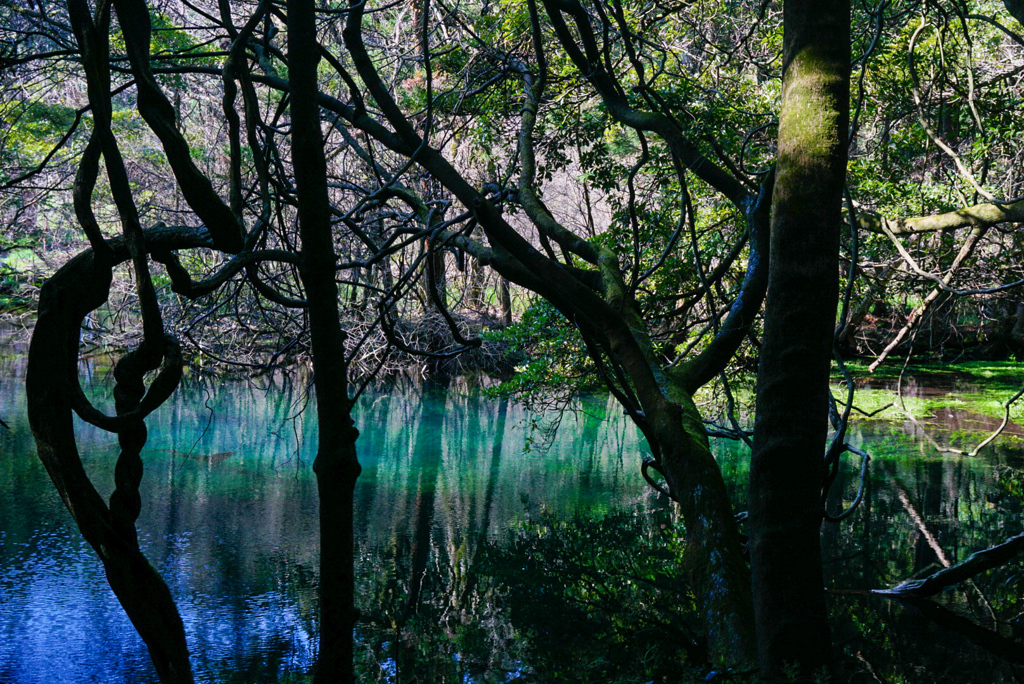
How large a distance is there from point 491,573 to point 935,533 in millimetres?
3691

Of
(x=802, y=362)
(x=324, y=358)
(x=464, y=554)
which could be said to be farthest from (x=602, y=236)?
(x=324, y=358)

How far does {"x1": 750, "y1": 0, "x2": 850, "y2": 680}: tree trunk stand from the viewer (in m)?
2.17

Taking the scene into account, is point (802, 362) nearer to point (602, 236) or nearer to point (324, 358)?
point (324, 358)

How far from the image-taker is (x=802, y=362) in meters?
2.17

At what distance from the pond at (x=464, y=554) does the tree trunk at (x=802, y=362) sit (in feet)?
1.14

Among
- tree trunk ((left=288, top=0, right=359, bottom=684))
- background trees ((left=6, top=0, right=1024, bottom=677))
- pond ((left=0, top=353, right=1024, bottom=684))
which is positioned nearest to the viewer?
tree trunk ((left=288, top=0, right=359, bottom=684))

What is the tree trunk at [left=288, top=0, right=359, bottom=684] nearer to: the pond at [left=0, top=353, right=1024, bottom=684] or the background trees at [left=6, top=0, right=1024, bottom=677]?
the background trees at [left=6, top=0, right=1024, bottom=677]

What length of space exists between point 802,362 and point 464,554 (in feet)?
17.0

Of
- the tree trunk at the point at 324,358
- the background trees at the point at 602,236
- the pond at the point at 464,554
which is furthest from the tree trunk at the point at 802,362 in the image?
the tree trunk at the point at 324,358

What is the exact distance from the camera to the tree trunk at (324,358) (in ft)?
5.27

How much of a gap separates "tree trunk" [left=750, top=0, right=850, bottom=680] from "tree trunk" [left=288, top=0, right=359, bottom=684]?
1090 millimetres

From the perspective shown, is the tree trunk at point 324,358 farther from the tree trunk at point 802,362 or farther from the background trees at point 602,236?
the tree trunk at point 802,362

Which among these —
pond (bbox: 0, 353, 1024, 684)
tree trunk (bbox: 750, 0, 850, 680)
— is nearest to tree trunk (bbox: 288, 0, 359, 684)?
pond (bbox: 0, 353, 1024, 684)

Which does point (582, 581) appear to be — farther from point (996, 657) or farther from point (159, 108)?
point (159, 108)
